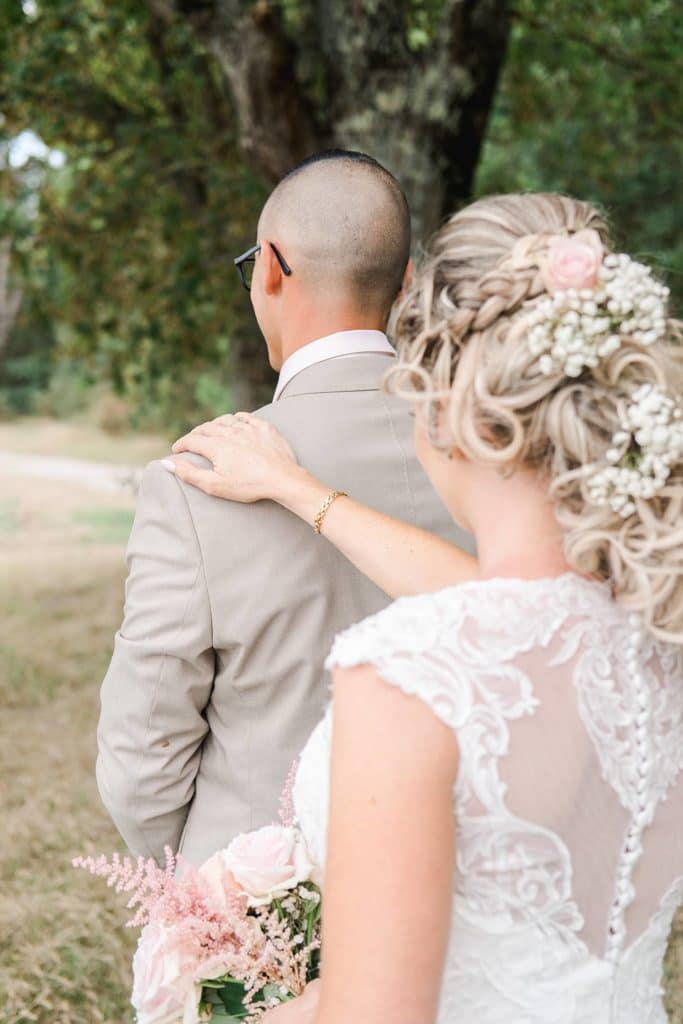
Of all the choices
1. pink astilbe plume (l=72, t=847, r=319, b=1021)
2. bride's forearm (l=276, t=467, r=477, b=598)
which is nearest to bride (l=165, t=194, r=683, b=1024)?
pink astilbe plume (l=72, t=847, r=319, b=1021)

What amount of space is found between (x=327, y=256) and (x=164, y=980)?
1338 millimetres

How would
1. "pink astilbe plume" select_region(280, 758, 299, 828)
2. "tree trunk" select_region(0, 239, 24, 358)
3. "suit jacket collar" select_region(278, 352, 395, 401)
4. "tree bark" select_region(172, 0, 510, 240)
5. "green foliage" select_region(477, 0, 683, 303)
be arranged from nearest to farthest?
"pink astilbe plume" select_region(280, 758, 299, 828) → "suit jacket collar" select_region(278, 352, 395, 401) → "tree bark" select_region(172, 0, 510, 240) → "green foliage" select_region(477, 0, 683, 303) → "tree trunk" select_region(0, 239, 24, 358)

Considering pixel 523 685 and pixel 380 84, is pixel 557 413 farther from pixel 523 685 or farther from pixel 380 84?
pixel 380 84

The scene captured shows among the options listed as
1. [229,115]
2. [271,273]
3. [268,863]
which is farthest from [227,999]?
[229,115]

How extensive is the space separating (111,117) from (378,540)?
766 centimetres

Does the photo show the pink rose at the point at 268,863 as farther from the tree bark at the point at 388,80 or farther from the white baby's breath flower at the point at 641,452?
the tree bark at the point at 388,80

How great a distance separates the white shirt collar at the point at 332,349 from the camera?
2.16 metres

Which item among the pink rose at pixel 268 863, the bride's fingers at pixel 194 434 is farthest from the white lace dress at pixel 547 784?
the bride's fingers at pixel 194 434

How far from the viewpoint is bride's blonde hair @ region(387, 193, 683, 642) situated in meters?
1.36

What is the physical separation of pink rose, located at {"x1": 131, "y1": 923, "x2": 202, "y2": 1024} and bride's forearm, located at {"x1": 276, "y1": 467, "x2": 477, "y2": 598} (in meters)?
0.66

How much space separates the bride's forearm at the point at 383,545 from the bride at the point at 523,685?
355 mm

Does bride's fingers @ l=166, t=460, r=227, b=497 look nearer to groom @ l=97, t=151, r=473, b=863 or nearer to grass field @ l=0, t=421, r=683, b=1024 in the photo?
groom @ l=97, t=151, r=473, b=863

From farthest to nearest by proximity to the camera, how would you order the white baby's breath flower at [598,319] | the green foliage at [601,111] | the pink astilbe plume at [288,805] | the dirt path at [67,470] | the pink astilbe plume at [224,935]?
the dirt path at [67,470]
the green foliage at [601,111]
the pink astilbe plume at [288,805]
the pink astilbe plume at [224,935]
the white baby's breath flower at [598,319]

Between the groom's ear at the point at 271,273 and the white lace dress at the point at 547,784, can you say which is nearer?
the white lace dress at the point at 547,784
